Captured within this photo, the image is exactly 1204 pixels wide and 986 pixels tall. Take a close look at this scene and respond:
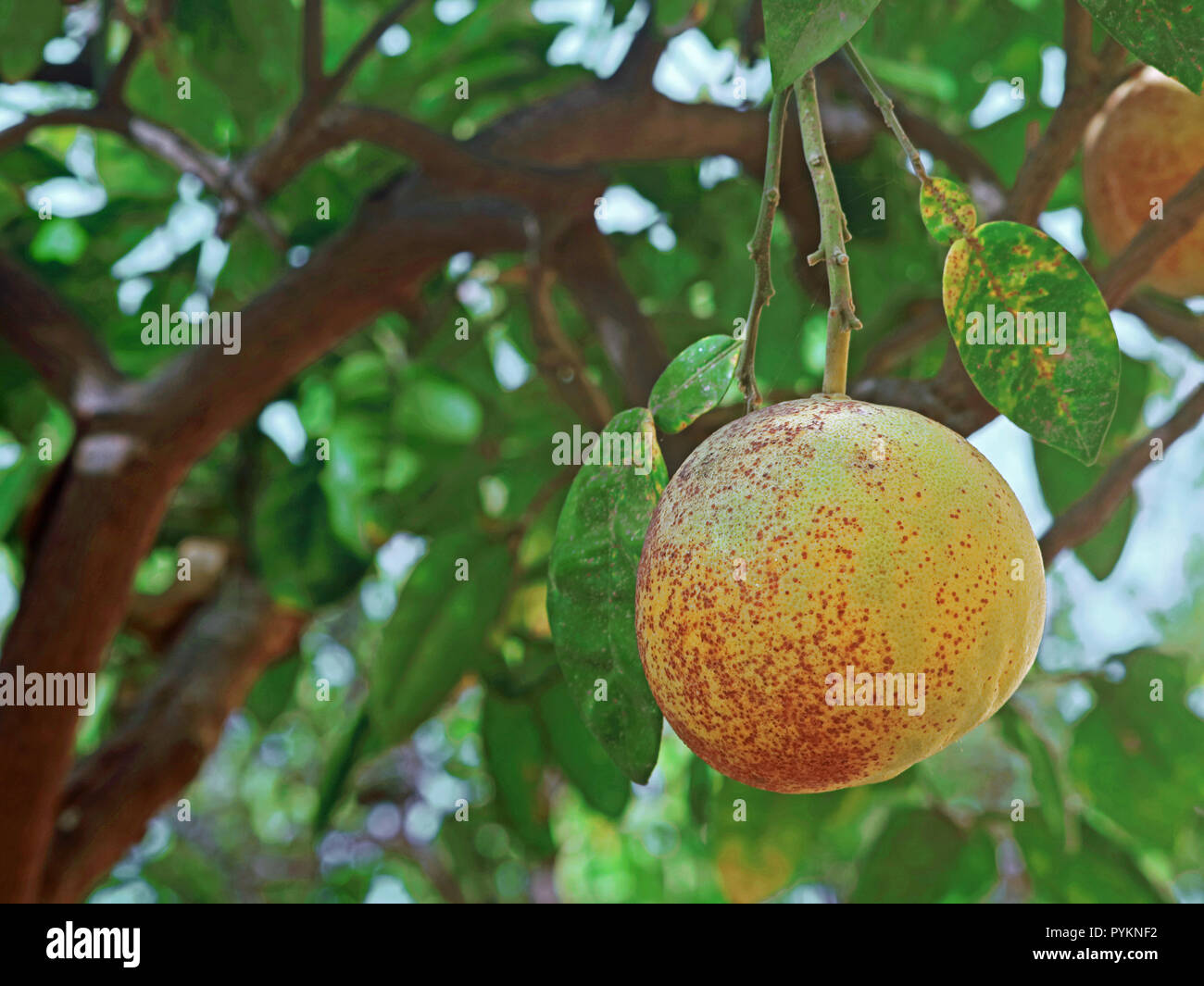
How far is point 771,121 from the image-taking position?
462mm

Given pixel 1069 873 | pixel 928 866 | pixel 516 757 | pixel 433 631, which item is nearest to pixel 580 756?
pixel 516 757

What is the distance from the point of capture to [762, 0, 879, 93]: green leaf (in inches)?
15.0

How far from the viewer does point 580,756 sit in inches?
48.8

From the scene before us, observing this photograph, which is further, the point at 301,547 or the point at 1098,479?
the point at 301,547

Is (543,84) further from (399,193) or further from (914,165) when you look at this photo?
(914,165)

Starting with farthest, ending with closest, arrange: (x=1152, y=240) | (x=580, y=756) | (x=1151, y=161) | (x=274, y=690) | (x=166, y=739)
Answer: (x=274, y=690), (x=166, y=739), (x=580, y=756), (x=1151, y=161), (x=1152, y=240)

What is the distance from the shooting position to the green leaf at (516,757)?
1.28 m

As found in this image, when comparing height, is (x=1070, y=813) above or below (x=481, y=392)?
below

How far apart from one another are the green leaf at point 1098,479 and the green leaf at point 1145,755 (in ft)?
0.57

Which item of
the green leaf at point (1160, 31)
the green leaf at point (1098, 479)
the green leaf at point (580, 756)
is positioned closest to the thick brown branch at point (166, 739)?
the green leaf at point (580, 756)

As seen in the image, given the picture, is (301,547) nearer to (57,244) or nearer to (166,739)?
(166,739)

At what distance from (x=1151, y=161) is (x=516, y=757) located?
2.78 feet

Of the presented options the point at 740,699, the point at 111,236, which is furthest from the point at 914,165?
the point at 111,236
